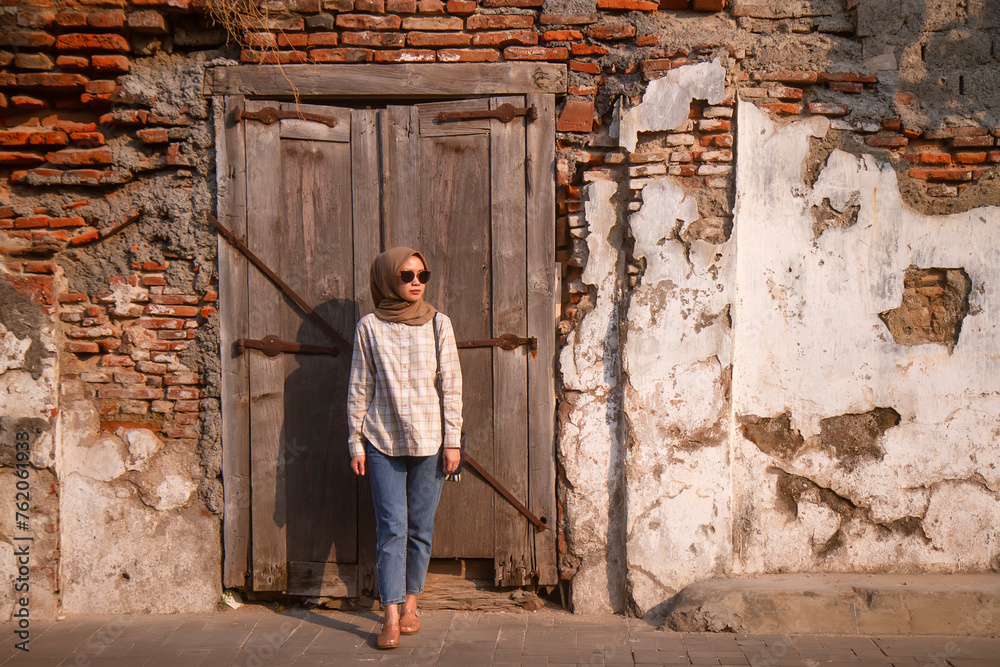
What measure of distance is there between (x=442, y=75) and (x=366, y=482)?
2153 millimetres

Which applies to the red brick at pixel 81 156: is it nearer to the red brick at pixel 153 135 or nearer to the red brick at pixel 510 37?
the red brick at pixel 153 135

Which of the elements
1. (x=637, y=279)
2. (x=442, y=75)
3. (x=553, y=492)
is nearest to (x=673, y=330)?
(x=637, y=279)

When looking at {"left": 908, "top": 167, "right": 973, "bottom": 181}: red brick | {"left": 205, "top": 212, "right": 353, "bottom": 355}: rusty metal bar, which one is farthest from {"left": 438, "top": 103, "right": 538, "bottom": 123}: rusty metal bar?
{"left": 908, "top": 167, "right": 973, "bottom": 181}: red brick

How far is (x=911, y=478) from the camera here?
3.66 metres

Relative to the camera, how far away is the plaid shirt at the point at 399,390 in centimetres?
338

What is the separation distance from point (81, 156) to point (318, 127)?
1.25 metres

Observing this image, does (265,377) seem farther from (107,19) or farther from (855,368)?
(855,368)

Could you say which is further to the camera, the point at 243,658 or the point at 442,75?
the point at 442,75

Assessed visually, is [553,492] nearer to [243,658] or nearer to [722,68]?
[243,658]

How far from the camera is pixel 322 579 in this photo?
3797mm

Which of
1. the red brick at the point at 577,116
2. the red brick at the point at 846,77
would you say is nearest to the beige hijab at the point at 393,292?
the red brick at the point at 577,116

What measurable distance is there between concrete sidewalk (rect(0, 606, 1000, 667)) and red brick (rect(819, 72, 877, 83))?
2697mm

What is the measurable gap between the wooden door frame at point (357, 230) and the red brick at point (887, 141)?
1.59 metres

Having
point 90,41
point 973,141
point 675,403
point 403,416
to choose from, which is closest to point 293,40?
point 90,41
